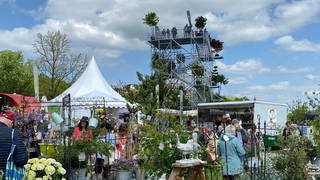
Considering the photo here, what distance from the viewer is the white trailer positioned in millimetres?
22438

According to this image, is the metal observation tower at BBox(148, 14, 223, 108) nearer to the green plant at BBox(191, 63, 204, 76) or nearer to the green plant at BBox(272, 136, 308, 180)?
the green plant at BBox(191, 63, 204, 76)

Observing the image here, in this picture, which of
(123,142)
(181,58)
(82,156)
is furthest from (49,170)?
(181,58)

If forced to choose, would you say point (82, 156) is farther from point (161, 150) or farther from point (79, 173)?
point (161, 150)

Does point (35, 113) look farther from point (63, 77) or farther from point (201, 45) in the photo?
point (201, 45)

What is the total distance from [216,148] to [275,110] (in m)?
15.4

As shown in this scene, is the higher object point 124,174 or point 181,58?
point 181,58

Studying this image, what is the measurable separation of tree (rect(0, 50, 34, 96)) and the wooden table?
127 feet

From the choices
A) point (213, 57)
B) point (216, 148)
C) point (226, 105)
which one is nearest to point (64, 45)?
point (226, 105)

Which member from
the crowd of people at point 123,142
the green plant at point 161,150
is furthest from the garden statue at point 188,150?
the crowd of people at point 123,142

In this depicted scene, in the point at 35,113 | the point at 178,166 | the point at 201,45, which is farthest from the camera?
the point at 201,45

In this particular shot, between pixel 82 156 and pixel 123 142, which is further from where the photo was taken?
pixel 123 142

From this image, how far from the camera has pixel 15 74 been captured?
42.9 metres

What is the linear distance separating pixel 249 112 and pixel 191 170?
19120mm

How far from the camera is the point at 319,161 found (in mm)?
12188
